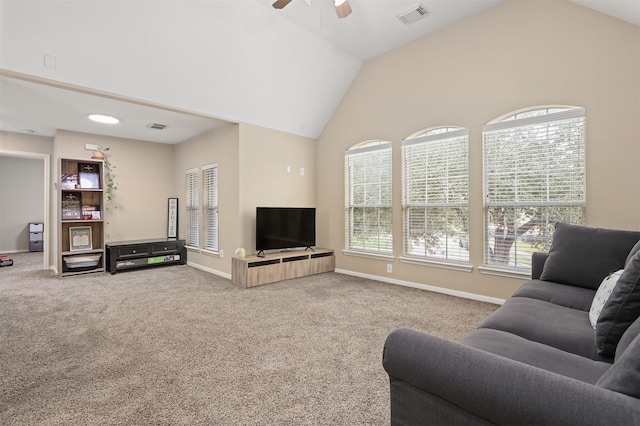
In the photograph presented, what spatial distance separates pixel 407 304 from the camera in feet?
12.1

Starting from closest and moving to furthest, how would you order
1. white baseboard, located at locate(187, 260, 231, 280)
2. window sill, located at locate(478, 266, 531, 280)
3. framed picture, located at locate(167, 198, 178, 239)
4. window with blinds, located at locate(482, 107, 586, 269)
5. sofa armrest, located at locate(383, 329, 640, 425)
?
sofa armrest, located at locate(383, 329, 640, 425) < window with blinds, located at locate(482, 107, 586, 269) < window sill, located at locate(478, 266, 531, 280) < white baseboard, located at locate(187, 260, 231, 280) < framed picture, located at locate(167, 198, 178, 239)

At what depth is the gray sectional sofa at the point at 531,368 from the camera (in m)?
0.82

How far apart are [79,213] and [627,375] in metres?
7.17

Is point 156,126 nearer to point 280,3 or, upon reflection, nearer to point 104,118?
point 104,118

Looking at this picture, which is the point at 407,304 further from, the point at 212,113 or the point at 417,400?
the point at 212,113

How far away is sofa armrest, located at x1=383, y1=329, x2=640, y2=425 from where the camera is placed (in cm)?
78

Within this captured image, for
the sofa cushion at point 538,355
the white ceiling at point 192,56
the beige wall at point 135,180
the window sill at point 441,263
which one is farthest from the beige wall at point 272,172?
the sofa cushion at point 538,355

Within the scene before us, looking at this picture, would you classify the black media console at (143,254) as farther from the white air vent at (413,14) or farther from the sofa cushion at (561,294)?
the sofa cushion at (561,294)

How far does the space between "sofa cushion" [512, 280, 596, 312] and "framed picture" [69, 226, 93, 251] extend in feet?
22.0

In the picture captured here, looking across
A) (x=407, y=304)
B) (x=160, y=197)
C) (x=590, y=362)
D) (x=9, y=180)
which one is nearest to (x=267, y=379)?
(x=590, y=362)

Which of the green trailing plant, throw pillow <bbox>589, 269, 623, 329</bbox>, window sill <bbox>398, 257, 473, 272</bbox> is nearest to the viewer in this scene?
throw pillow <bbox>589, 269, 623, 329</bbox>

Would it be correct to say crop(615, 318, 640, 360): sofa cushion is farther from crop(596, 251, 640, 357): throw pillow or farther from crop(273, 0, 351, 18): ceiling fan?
crop(273, 0, 351, 18): ceiling fan

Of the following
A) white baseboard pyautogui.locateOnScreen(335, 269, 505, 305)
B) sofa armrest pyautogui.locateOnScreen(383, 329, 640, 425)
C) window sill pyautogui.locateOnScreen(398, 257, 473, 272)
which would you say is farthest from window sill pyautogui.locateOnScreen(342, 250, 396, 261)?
sofa armrest pyautogui.locateOnScreen(383, 329, 640, 425)

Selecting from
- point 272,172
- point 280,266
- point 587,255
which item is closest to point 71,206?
point 272,172
